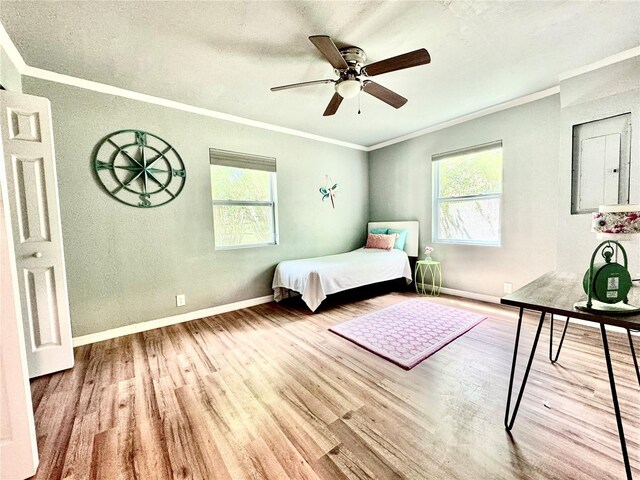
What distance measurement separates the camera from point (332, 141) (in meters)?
4.29

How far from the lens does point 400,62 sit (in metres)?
1.79

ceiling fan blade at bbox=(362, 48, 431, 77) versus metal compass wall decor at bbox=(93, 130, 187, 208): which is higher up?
ceiling fan blade at bbox=(362, 48, 431, 77)

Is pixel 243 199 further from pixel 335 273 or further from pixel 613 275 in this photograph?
pixel 613 275

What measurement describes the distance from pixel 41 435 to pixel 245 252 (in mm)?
2286

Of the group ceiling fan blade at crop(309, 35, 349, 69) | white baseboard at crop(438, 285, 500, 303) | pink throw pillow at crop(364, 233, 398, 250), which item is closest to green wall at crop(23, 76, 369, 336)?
pink throw pillow at crop(364, 233, 398, 250)

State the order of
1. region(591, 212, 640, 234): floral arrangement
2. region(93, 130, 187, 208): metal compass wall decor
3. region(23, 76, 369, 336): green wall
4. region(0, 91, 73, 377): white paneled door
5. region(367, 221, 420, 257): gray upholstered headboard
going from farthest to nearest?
region(367, 221, 420, 257): gray upholstered headboard, region(93, 130, 187, 208): metal compass wall decor, region(23, 76, 369, 336): green wall, region(0, 91, 73, 377): white paneled door, region(591, 212, 640, 234): floral arrangement

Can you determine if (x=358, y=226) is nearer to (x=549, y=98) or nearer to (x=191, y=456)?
(x=549, y=98)

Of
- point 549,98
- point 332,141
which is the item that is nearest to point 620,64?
point 549,98

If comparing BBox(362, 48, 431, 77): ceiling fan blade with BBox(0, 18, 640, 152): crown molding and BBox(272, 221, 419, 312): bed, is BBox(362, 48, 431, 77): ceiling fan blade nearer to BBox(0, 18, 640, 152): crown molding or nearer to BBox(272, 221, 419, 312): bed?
BBox(0, 18, 640, 152): crown molding

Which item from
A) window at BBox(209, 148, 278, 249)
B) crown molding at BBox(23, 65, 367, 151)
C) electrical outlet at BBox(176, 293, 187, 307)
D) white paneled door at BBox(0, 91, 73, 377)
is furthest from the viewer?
window at BBox(209, 148, 278, 249)

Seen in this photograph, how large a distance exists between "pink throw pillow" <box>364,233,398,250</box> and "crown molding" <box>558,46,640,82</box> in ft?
8.57

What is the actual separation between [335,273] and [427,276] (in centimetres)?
183

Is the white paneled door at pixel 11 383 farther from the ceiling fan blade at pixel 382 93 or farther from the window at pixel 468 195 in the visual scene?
the window at pixel 468 195

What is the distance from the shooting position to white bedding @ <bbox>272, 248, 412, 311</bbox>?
3.03 metres
